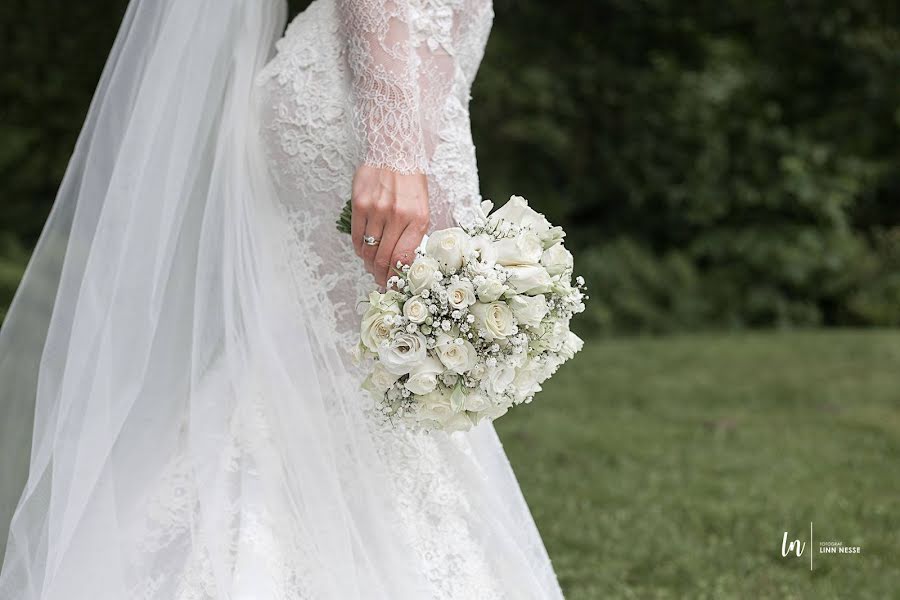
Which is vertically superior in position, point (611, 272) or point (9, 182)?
point (611, 272)

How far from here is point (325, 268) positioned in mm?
2242

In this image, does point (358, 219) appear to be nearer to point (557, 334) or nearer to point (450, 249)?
point (450, 249)

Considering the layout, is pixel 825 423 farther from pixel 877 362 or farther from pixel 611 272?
pixel 611 272

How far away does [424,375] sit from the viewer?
185 centimetres

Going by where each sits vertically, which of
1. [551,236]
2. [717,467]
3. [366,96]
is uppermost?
[717,467]

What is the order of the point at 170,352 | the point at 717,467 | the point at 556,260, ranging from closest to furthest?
the point at 556,260
the point at 170,352
the point at 717,467

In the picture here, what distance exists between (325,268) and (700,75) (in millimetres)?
9935

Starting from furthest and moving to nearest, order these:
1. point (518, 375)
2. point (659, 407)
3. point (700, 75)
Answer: point (700, 75) < point (659, 407) < point (518, 375)

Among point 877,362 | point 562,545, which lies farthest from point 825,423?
point 562,545

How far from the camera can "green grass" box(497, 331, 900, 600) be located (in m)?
3.75

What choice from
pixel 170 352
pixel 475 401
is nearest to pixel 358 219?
pixel 475 401

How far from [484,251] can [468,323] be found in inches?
5.4

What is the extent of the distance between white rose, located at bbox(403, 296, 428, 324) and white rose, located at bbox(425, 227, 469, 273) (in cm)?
8

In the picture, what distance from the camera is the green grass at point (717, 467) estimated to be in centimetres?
375
